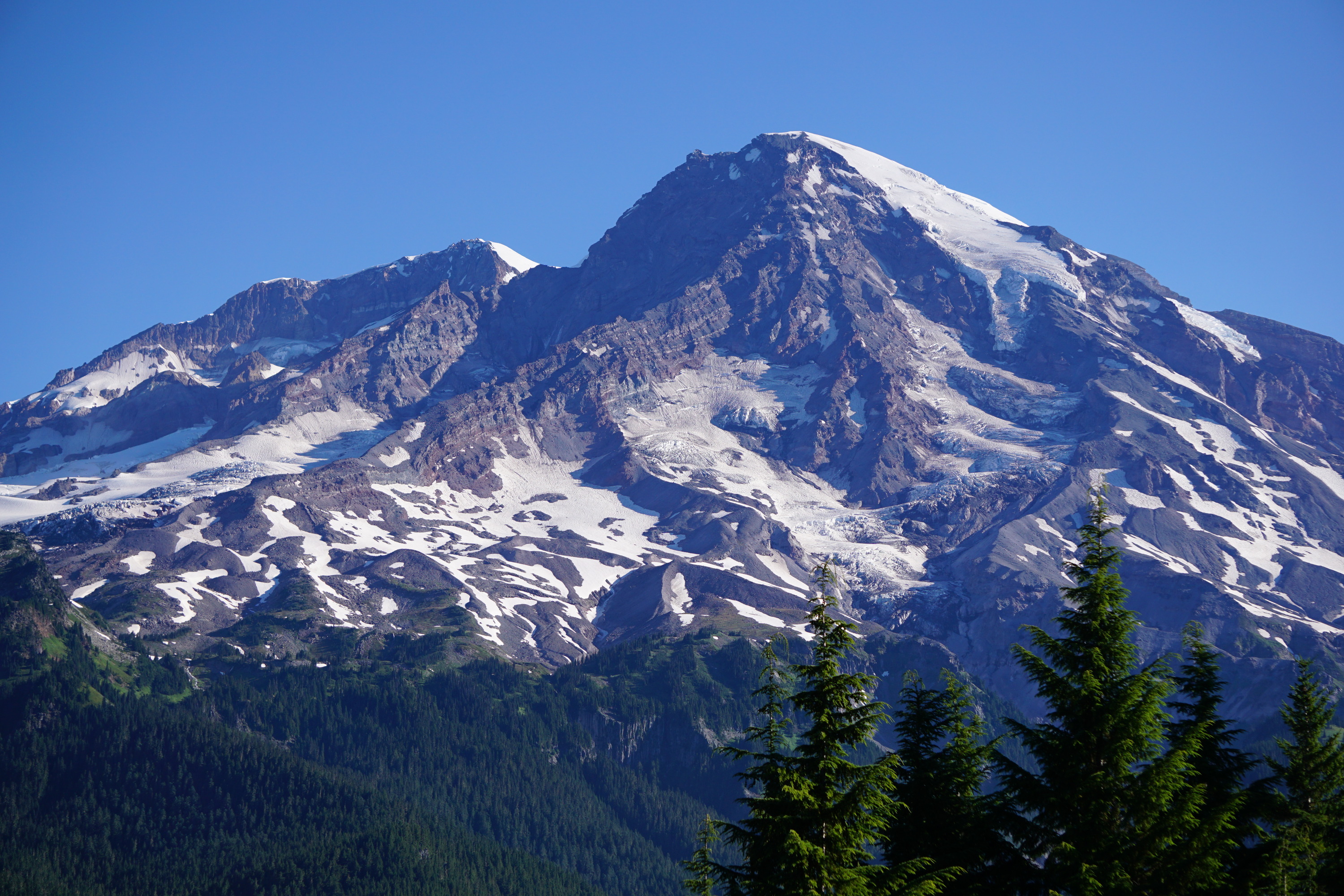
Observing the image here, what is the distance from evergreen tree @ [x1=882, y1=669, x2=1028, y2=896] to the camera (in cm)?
3584

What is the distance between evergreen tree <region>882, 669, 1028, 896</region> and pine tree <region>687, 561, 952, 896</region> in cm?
196

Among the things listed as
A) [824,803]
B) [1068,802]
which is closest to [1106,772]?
[1068,802]

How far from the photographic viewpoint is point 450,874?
197 metres

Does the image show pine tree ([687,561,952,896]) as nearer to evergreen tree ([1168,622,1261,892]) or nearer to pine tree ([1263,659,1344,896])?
evergreen tree ([1168,622,1261,892])

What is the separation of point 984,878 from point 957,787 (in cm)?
617

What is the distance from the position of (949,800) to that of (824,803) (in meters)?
9.21

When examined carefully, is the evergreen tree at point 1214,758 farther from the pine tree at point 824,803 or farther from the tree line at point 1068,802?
the pine tree at point 824,803

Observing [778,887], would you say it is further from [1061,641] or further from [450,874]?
[450,874]

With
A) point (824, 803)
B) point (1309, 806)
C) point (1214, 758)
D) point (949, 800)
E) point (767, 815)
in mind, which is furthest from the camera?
point (949, 800)

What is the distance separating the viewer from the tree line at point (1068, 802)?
3225 centimetres

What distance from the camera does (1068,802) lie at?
33.4m

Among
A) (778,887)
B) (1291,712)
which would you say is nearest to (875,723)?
(778,887)

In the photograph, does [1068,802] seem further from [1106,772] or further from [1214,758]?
[1214,758]

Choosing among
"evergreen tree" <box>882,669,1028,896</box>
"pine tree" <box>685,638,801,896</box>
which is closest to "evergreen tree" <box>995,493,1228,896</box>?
"evergreen tree" <box>882,669,1028,896</box>
